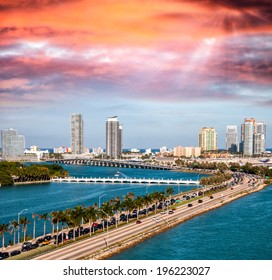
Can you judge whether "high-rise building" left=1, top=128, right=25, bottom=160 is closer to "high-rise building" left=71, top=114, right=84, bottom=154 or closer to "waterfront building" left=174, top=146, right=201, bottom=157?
"high-rise building" left=71, top=114, right=84, bottom=154

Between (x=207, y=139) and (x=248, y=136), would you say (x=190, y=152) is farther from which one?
(x=207, y=139)

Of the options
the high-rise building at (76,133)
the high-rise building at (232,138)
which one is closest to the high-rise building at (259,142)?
the high-rise building at (232,138)

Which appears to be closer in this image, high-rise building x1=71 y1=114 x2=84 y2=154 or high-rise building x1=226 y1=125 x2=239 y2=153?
high-rise building x1=226 y1=125 x2=239 y2=153

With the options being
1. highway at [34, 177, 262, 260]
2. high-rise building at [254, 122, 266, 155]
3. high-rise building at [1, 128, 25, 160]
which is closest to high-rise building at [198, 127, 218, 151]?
high-rise building at [254, 122, 266, 155]

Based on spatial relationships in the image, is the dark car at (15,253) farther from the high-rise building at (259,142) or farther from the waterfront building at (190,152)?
the high-rise building at (259,142)

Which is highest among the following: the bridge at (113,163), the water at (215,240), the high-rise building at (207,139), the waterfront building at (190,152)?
the high-rise building at (207,139)

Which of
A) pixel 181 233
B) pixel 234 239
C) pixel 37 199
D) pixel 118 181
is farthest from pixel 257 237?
pixel 118 181
